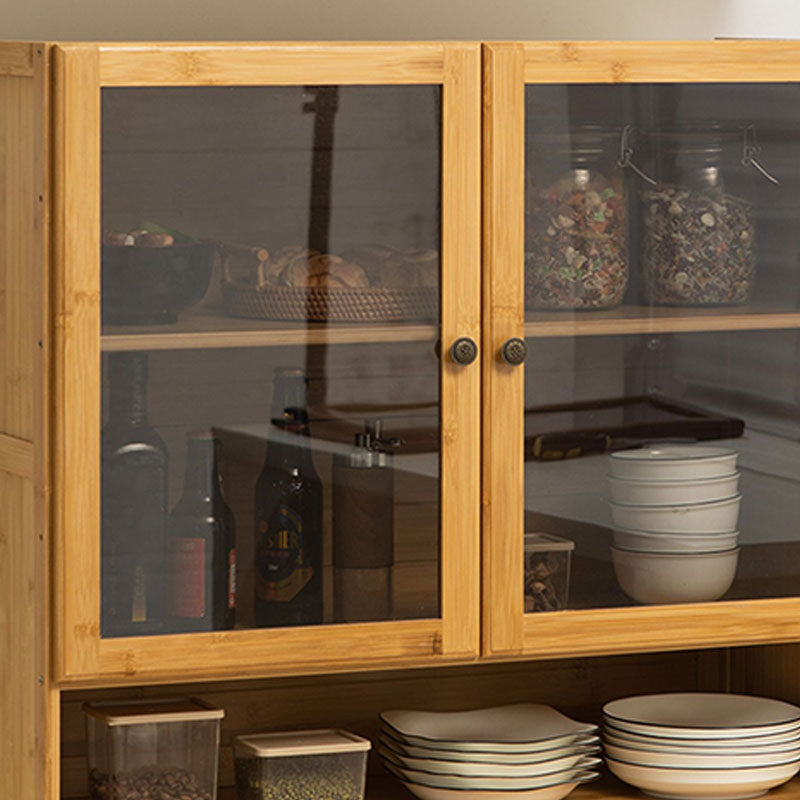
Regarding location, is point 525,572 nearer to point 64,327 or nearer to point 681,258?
point 681,258

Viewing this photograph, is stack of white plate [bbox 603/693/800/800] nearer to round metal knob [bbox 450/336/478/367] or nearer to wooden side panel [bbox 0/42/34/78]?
round metal knob [bbox 450/336/478/367]

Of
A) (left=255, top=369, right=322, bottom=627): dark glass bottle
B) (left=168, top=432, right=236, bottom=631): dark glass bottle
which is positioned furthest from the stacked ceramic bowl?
(left=168, top=432, right=236, bottom=631): dark glass bottle

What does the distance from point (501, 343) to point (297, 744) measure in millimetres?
573

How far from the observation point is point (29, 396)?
1.86 metres

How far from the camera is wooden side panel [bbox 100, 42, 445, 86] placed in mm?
1792

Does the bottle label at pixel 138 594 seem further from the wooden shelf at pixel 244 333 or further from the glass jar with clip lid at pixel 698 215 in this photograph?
the glass jar with clip lid at pixel 698 215

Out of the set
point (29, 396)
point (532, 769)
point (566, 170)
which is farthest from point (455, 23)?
point (532, 769)

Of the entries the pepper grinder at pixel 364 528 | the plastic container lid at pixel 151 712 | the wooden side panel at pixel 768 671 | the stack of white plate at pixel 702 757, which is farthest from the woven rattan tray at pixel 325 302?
the wooden side panel at pixel 768 671

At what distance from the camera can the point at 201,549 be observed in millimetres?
1890

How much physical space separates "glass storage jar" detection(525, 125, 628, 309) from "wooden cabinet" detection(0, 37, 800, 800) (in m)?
0.02

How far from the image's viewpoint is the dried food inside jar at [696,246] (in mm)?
2023

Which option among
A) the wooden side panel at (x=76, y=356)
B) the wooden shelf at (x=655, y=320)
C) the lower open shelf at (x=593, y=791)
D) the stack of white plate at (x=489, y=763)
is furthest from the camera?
the lower open shelf at (x=593, y=791)

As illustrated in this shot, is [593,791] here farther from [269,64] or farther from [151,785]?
[269,64]

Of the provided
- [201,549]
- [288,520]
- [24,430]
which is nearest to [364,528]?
[288,520]
